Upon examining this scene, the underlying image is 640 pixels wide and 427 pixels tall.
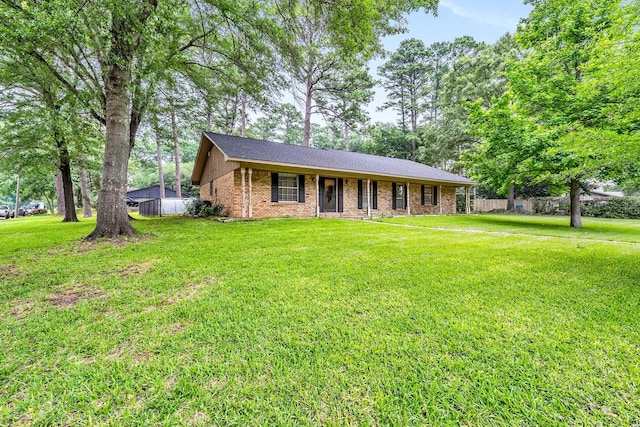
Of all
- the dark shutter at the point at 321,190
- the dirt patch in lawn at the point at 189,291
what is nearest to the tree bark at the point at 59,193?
the dark shutter at the point at 321,190

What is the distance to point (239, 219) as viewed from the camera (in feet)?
33.9

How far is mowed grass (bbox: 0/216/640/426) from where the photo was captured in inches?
57.0

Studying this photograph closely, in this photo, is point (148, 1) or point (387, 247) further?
point (148, 1)

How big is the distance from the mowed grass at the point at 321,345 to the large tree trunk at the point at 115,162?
2.69 metres

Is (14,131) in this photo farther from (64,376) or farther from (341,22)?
(64,376)

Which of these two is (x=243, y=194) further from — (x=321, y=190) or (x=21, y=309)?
(x=21, y=309)

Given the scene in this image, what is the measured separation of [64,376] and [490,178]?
14062 mm

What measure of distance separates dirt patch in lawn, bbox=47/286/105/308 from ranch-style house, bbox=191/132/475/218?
718 cm

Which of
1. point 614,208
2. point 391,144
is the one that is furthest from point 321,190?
point 614,208

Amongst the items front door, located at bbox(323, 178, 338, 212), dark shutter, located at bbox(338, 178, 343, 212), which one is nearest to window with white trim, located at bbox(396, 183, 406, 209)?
dark shutter, located at bbox(338, 178, 343, 212)

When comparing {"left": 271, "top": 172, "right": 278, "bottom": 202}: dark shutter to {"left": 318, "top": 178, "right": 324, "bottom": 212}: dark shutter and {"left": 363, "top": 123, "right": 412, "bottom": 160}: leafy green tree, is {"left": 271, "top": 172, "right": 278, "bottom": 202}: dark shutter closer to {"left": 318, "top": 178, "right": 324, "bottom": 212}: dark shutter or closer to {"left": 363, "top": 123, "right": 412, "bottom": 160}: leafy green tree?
{"left": 318, "top": 178, "right": 324, "bottom": 212}: dark shutter

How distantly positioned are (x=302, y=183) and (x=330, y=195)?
1.79m

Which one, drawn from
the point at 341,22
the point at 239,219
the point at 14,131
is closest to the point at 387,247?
the point at 341,22

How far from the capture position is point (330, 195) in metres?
13.4
